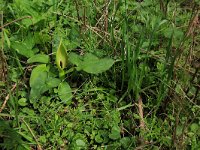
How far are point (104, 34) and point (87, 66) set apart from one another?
0.21 meters

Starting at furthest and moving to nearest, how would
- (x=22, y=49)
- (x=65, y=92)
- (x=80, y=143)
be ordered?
(x=22, y=49)
(x=65, y=92)
(x=80, y=143)

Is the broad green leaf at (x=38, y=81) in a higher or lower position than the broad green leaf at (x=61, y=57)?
lower

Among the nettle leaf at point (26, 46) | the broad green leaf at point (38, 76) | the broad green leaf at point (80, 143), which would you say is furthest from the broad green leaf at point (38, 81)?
the broad green leaf at point (80, 143)

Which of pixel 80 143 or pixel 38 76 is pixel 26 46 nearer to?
pixel 38 76

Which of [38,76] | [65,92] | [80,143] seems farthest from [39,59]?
[80,143]

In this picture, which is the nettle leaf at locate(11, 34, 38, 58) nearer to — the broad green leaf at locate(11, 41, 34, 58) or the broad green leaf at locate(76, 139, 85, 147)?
the broad green leaf at locate(11, 41, 34, 58)

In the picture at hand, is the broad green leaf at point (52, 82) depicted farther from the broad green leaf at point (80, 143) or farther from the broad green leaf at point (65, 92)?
the broad green leaf at point (80, 143)

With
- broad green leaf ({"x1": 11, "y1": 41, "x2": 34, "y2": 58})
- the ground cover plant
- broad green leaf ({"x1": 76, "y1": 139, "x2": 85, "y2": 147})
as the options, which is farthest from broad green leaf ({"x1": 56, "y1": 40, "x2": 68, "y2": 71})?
broad green leaf ({"x1": 76, "y1": 139, "x2": 85, "y2": 147})

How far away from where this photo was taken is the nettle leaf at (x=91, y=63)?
172 centimetres

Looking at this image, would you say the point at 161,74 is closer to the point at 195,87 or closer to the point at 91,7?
the point at 195,87

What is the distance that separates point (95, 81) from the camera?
177 centimetres

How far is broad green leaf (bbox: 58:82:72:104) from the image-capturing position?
1710 millimetres

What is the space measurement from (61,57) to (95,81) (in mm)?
198

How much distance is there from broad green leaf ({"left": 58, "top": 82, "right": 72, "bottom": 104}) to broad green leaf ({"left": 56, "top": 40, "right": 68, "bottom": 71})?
0.08 meters
